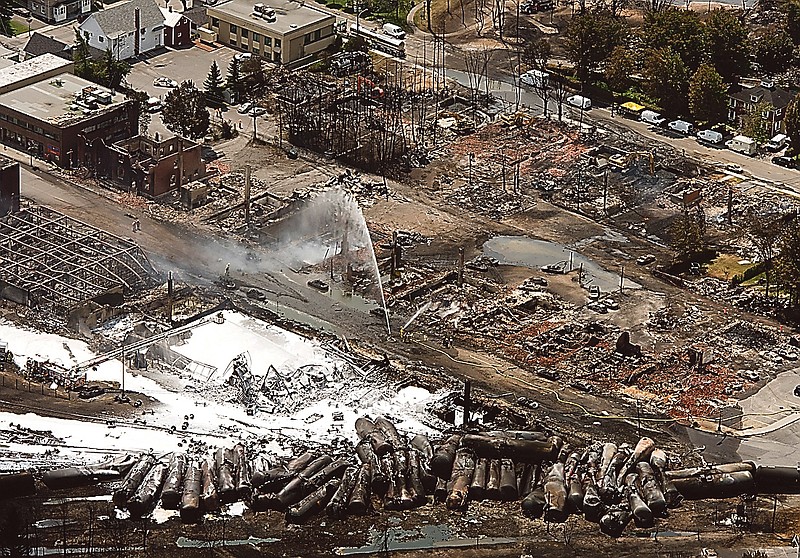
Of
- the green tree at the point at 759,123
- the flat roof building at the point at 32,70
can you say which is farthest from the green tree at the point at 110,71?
the green tree at the point at 759,123

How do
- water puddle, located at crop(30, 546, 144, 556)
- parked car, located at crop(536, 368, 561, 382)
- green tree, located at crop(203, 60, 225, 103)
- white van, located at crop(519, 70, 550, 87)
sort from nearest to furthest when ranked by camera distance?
water puddle, located at crop(30, 546, 144, 556) → parked car, located at crop(536, 368, 561, 382) → green tree, located at crop(203, 60, 225, 103) → white van, located at crop(519, 70, 550, 87)

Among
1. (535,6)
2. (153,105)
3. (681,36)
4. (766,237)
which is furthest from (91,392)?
(535,6)

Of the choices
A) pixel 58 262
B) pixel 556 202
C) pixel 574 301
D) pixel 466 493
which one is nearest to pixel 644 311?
pixel 574 301

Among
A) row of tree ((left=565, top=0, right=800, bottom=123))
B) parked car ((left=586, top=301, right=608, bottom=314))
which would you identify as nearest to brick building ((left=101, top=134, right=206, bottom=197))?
parked car ((left=586, top=301, right=608, bottom=314))

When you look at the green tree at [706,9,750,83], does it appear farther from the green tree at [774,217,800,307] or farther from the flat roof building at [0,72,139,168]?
the flat roof building at [0,72,139,168]

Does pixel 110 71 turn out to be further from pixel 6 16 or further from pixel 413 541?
pixel 413 541
